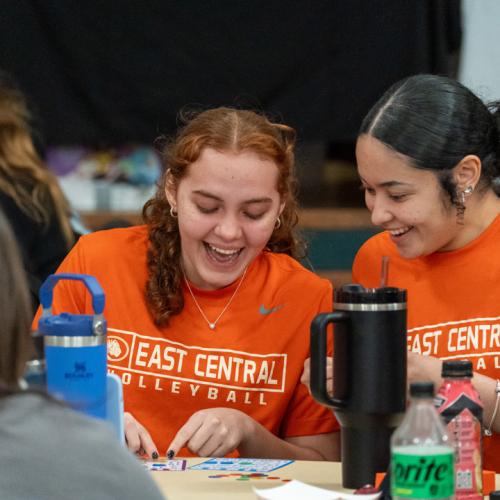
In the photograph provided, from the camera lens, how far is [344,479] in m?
1.85

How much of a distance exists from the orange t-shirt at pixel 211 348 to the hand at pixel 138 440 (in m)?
0.22

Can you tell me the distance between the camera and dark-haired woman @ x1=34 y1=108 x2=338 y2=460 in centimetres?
239

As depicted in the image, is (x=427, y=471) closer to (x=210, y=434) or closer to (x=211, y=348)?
(x=210, y=434)

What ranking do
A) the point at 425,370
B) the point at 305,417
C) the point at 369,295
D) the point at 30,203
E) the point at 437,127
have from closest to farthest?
the point at 369,295, the point at 425,370, the point at 437,127, the point at 305,417, the point at 30,203

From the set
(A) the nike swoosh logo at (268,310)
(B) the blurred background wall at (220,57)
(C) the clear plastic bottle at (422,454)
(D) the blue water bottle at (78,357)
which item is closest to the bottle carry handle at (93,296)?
(D) the blue water bottle at (78,357)

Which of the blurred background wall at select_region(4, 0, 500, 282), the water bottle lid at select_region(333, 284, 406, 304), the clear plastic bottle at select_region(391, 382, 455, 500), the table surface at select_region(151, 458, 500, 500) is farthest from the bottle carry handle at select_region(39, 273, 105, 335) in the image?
the blurred background wall at select_region(4, 0, 500, 282)

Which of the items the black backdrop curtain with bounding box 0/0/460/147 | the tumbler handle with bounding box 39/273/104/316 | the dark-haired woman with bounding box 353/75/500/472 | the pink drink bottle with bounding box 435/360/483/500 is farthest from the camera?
the black backdrop curtain with bounding box 0/0/460/147

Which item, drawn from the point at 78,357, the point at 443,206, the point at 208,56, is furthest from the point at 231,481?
the point at 208,56

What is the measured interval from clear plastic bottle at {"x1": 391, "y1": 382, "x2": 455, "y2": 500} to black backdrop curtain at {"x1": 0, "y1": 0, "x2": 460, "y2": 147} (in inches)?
103

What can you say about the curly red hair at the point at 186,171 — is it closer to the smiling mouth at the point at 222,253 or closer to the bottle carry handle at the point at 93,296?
the smiling mouth at the point at 222,253

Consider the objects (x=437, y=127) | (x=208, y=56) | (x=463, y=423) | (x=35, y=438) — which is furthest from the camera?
(x=208, y=56)

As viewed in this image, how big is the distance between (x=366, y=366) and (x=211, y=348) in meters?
0.71

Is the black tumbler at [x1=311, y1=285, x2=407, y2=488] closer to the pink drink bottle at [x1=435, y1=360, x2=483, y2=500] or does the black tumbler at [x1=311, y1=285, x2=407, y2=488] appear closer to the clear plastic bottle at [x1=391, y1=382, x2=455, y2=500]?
the pink drink bottle at [x1=435, y1=360, x2=483, y2=500]

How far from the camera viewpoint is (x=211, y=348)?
7.97 ft
